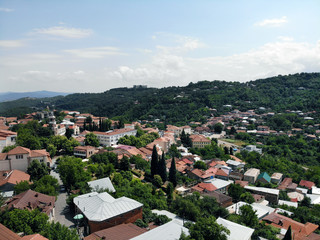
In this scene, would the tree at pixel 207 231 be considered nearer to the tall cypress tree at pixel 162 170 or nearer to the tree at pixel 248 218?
the tree at pixel 248 218

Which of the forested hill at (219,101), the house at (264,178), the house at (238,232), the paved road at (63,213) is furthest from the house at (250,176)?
the forested hill at (219,101)

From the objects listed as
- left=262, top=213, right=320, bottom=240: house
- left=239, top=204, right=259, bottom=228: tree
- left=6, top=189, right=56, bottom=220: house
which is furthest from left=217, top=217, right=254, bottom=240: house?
left=6, top=189, right=56, bottom=220: house

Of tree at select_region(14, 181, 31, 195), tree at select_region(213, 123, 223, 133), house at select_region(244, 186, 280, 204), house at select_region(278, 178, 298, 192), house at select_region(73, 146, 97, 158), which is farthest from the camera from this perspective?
tree at select_region(213, 123, 223, 133)

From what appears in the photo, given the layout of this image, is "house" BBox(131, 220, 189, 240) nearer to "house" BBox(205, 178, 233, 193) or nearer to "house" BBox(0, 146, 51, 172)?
"house" BBox(205, 178, 233, 193)

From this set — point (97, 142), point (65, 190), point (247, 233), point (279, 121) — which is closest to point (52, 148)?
point (97, 142)

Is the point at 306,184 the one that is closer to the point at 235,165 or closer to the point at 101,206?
the point at 235,165
